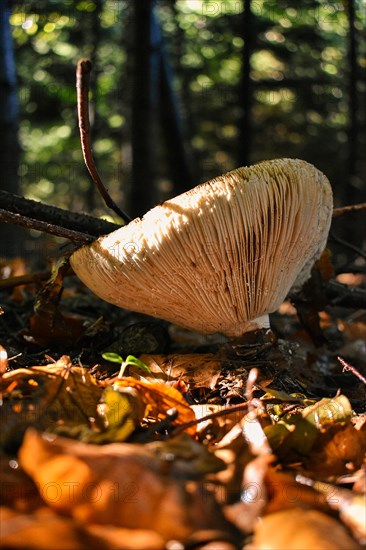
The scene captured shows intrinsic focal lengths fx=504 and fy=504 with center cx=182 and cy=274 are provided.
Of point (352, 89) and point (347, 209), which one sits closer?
point (347, 209)

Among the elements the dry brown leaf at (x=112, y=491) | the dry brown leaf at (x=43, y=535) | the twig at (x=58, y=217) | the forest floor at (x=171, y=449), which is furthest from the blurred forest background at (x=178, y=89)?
the dry brown leaf at (x=43, y=535)

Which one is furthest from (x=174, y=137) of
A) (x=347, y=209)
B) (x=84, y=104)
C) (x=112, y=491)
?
(x=112, y=491)

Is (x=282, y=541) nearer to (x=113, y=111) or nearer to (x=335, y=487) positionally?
(x=335, y=487)

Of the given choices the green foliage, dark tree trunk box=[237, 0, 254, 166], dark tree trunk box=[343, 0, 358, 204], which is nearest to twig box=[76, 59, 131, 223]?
dark tree trunk box=[237, 0, 254, 166]

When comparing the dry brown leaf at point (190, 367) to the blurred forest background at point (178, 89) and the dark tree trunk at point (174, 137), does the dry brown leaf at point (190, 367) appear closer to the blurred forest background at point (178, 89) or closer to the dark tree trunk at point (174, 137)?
the blurred forest background at point (178, 89)

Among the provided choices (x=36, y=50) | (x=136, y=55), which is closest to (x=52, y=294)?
(x=136, y=55)

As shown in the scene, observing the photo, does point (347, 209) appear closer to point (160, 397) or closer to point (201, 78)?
point (160, 397)
